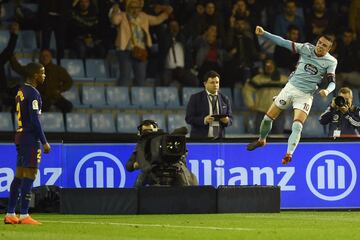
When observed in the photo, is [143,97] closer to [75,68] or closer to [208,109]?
[75,68]

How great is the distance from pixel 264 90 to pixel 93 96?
3.17m

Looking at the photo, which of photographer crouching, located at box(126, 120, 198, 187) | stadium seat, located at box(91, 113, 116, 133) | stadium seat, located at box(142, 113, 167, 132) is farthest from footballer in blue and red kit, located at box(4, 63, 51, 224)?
stadium seat, located at box(142, 113, 167, 132)

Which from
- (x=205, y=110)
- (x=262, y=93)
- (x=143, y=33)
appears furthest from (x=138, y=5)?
(x=205, y=110)

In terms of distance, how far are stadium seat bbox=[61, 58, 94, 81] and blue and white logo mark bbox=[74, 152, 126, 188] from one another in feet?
17.7

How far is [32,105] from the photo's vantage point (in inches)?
524

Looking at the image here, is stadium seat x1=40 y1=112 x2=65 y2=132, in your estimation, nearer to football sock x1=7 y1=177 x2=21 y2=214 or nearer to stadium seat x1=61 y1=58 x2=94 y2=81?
stadium seat x1=61 y1=58 x2=94 y2=81

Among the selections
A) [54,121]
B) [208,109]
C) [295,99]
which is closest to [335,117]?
[295,99]

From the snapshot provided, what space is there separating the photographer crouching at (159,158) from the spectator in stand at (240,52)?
675 centimetres

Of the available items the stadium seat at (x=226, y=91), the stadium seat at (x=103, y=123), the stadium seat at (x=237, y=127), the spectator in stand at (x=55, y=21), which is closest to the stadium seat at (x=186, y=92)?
the stadium seat at (x=226, y=91)

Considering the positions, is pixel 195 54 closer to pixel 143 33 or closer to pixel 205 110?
pixel 143 33

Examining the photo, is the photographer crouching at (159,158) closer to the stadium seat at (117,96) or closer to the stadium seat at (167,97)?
the stadium seat at (117,96)

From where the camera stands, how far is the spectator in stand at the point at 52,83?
20375 millimetres

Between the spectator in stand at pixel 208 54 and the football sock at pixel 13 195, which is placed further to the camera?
the spectator in stand at pixel 208 54

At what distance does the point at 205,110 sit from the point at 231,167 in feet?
3.01
